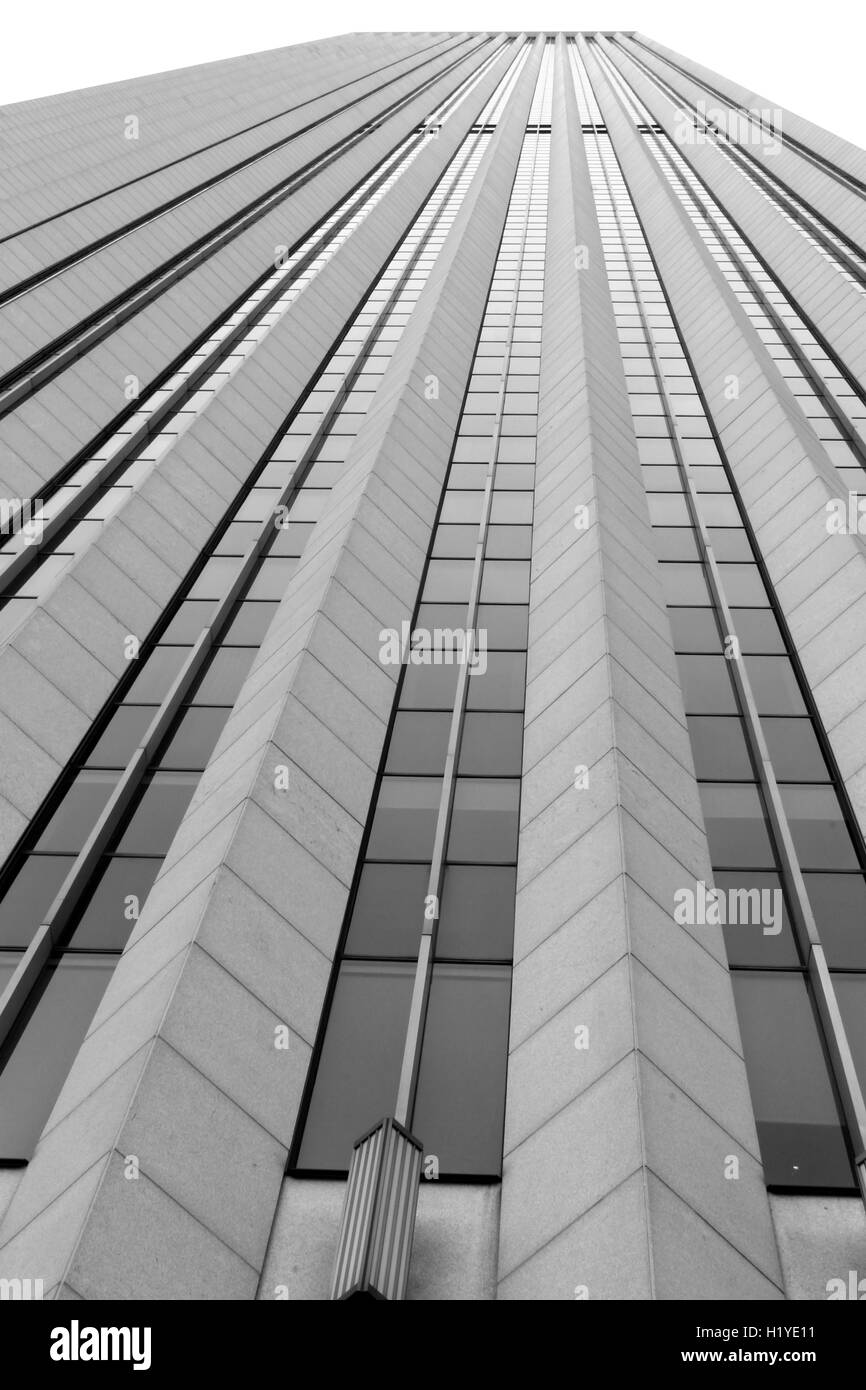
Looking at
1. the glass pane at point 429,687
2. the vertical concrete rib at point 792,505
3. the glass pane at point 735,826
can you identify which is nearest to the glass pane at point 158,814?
the glass pane at point 429,687

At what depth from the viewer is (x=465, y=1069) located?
11.2 meters

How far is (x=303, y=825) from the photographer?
43.5 ft

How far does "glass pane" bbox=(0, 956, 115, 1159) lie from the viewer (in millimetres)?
10719

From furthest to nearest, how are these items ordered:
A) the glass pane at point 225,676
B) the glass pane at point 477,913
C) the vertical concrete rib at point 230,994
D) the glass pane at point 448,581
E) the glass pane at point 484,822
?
1. the glass pane at point 448,581
2. the glass pane at point 225,676
3. the glass pane at point 484,822
4. the glass pane at point 477,913
5. the vertical concrete rib at point 230,994

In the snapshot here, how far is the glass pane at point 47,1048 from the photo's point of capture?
35.2 ft

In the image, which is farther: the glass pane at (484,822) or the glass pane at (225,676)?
the glass pane at (225,676)

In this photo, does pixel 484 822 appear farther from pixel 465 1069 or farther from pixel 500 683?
pixel 465 1069

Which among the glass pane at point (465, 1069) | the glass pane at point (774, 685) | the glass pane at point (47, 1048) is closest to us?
the glass pane at point (465, 1069)

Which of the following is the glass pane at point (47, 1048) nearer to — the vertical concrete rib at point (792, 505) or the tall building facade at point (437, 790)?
the tall building facade at point (437, 790)

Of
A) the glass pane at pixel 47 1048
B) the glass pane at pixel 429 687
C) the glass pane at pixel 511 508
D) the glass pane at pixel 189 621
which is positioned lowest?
the glass pane at pixel 47 1048

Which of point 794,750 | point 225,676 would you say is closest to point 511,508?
point 225,676

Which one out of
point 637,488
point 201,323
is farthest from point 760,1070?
point 201,323

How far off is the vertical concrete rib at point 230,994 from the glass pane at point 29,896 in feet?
4.71

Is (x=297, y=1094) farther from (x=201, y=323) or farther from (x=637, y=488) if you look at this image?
(x=201, y=323)
